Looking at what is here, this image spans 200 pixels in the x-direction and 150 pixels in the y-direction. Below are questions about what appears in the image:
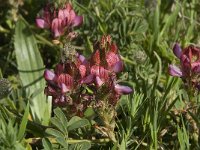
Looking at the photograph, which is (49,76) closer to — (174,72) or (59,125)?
(59,125)

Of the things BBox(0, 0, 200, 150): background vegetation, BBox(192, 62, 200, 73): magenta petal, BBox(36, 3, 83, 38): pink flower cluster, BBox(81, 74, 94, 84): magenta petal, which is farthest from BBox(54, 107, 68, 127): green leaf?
BBox(36, 3, 83, 38): pink flower cluster

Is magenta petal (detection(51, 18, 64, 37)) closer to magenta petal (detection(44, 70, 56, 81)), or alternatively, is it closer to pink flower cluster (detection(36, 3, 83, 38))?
pink flower cluster (detection(36, 3, 83, 38))

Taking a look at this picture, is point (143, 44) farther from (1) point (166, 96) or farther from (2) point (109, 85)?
(2) point (109, 85)

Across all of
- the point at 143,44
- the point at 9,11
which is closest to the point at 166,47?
the point at 143,44

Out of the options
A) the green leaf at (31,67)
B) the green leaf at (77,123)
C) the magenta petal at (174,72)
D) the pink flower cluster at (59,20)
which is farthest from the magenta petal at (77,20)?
the green leaf at (77,123)

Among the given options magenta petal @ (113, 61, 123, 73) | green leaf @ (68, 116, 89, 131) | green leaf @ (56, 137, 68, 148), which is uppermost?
magenta petal @ (113, 61, 123, 73)

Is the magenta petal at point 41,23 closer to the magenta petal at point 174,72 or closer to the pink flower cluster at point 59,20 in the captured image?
the pink flower cluster at point 59,20
